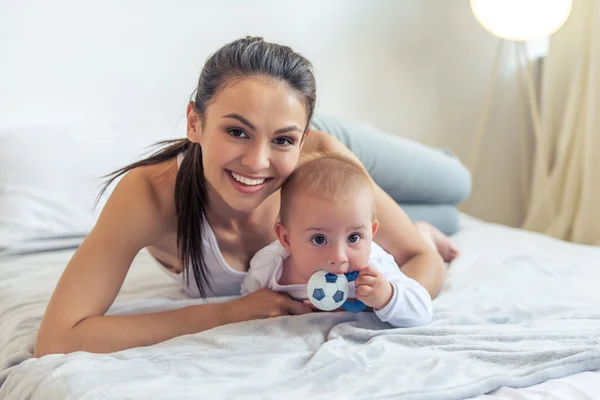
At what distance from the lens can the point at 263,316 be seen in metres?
1.17

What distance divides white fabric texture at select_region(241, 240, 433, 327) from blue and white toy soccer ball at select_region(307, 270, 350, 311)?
29 millimetres

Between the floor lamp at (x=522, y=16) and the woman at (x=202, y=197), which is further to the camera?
the floor lamp at (x=522, y=16)

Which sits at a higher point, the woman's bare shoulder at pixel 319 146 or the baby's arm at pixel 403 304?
the woman's bare shoulder at pixel 319 146

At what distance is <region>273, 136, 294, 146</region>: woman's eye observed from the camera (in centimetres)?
116

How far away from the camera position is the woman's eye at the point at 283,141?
1.16m

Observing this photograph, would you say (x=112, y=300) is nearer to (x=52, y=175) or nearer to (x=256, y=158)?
(x=256, y=158)

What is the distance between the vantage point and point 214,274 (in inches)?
53.7

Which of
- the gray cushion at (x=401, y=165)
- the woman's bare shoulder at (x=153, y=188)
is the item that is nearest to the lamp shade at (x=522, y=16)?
the gray cushion at (x=401, y=165)

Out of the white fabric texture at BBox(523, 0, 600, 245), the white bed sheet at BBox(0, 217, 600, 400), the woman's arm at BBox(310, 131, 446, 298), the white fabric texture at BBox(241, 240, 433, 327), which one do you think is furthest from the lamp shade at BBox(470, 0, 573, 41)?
the white fabric texture at BBox(241, 240, 433, 327)

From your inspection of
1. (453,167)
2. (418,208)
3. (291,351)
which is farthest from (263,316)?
(453,167)

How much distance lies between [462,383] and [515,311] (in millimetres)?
405

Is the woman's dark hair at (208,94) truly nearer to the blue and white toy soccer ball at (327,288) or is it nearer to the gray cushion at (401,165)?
the blue and white toy soccer ball at (327,288)

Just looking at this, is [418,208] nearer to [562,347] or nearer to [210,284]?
[210,284]

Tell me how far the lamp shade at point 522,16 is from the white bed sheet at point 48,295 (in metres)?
0.96
